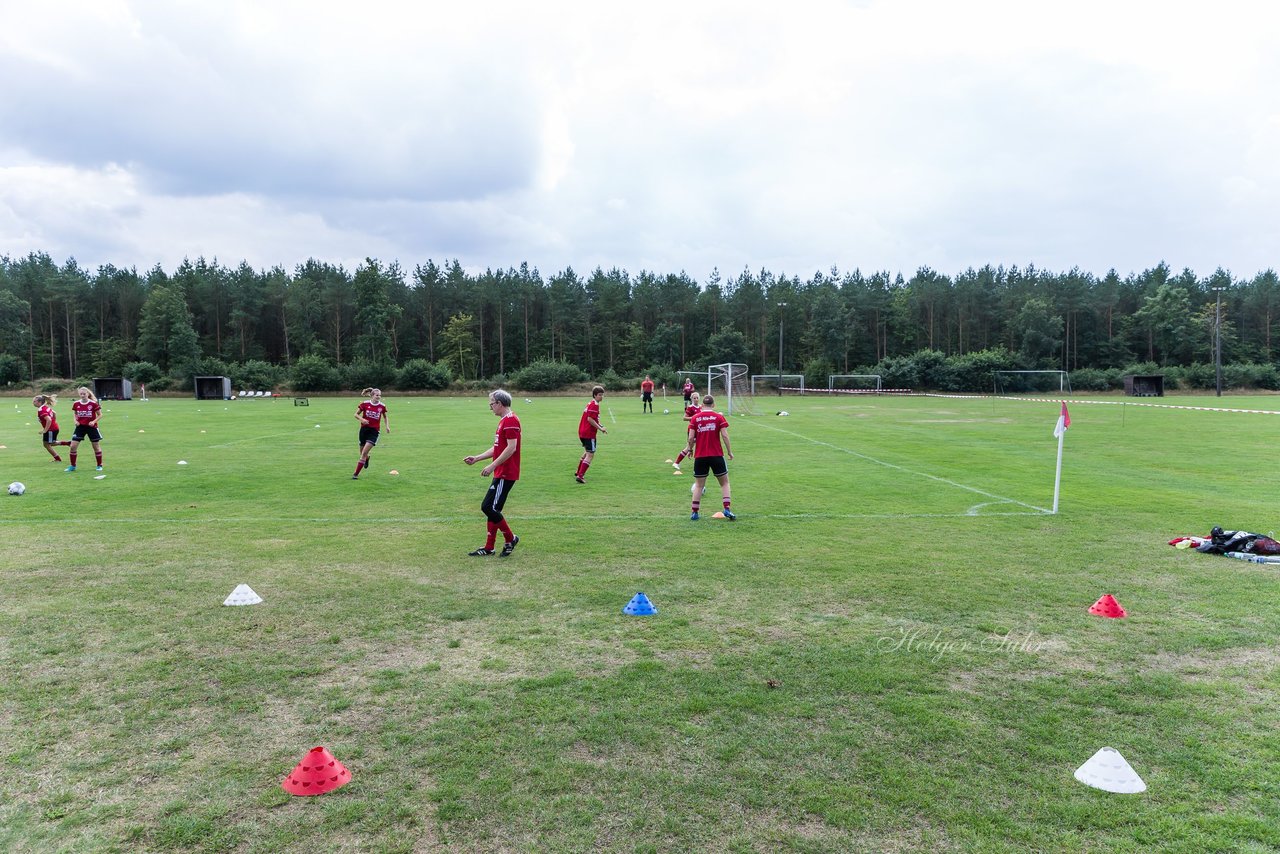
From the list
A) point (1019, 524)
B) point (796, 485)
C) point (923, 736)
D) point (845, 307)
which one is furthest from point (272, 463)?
point (845, 307)

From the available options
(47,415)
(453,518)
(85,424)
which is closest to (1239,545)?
(453,518)

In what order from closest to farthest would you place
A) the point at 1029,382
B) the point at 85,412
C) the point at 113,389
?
the point at 85,412 < the point at 113,389 < the point at 1029,382

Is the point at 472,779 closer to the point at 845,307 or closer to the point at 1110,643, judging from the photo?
the point at 1110,643

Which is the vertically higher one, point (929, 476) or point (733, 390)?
point (733, 390)

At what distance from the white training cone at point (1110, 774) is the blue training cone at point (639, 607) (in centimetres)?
386

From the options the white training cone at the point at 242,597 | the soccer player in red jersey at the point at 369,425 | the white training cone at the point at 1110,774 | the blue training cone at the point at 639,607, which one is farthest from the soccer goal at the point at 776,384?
the white training cone at the point at 1110,774

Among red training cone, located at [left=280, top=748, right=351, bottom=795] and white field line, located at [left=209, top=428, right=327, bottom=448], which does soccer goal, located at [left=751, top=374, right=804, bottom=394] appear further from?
red training cone, located at [left=280, top=748, right=351, bottom=795]

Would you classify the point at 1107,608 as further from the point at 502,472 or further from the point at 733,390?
the point at 733,390

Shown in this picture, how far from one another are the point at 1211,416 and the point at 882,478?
31.4 meters

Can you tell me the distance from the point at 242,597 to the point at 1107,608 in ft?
27.5

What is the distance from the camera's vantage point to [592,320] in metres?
101

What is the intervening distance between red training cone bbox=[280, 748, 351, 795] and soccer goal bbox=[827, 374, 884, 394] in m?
75.6

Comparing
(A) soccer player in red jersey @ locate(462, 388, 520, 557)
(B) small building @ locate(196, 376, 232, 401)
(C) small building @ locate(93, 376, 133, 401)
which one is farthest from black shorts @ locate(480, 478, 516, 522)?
(C) small building @ locate(93, 376, 133, 401)

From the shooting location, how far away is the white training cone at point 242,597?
7949 millimetres
